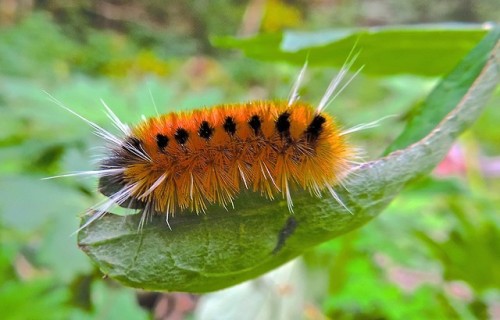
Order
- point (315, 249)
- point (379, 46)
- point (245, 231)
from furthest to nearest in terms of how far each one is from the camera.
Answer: point (315, 249)
point (379, 46)
point (245, 231)

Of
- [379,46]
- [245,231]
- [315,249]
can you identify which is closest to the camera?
[245,231]

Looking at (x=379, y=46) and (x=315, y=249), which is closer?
(x=379, y=46)

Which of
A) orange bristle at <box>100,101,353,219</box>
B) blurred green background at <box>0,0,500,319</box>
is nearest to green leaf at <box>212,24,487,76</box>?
blurred green background at <box>0,0,500,319</box>

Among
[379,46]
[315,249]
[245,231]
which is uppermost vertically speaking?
[379,46]

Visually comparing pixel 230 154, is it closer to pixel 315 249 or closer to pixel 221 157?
pixel 221 157

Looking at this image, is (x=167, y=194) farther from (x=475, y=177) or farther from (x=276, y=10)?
(x=276, y=10)

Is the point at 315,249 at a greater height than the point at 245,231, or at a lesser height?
lesser

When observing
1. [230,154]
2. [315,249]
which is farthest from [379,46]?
[315,249]
